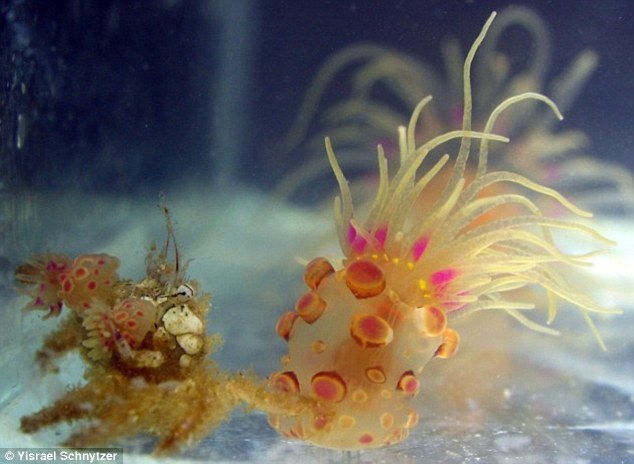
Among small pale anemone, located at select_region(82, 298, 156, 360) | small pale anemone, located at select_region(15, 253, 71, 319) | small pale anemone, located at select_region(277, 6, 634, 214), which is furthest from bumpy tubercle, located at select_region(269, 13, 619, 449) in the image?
small pale anemone, located at select_region(277, 6, 634, 214)

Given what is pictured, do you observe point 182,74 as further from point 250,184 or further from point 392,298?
point 392,298

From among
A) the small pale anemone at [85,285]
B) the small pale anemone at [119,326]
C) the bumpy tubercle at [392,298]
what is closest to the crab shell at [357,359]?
the bumpy tubercle at [392,298]

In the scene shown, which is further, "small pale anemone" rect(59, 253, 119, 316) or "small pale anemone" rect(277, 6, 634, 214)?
"small pale anemone" rect(277, 6, 634, 214)

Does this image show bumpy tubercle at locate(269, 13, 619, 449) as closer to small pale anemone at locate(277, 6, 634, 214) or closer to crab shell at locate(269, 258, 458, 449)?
crab shell at locate(269, 258, 458, 449)

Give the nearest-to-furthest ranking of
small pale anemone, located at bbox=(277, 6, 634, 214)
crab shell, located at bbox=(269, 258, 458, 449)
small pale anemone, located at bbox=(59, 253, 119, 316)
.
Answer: crab shell, located at bbox=(269, 258, 458, 449) → small pale anemone, located at bbox=(59, 253, 119, 316) → small pale anemone, located at bbox=(277, 6, 634, 214)

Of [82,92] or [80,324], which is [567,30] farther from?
[80,324]

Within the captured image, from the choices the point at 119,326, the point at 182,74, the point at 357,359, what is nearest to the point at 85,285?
the point at 119,326
